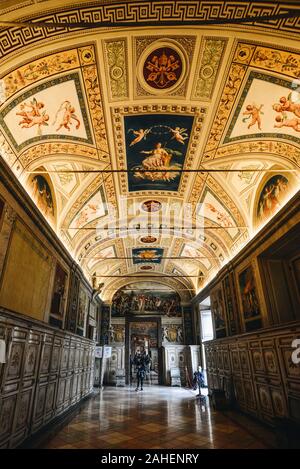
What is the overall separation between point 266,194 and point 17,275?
7.92 m

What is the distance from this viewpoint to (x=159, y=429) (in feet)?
24.4

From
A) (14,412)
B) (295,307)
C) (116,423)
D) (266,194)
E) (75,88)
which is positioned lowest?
(116,423)

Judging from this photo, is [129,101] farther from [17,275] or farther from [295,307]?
[295,307]

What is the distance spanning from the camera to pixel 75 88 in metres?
6.21

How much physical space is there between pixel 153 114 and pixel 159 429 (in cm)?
865

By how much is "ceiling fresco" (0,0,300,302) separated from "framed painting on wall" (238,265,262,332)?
150 cm

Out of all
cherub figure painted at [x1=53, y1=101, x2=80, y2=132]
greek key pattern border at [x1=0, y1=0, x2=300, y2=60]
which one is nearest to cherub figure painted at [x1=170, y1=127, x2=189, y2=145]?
cherub figure painted at [x1=53, y1=101, x2=80, y2=132]

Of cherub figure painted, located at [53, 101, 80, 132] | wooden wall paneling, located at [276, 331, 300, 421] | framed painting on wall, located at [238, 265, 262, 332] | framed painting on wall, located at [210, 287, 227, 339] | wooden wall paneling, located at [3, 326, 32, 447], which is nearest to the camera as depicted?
wooden wall paneling, located at [3, 326, 32, 447]

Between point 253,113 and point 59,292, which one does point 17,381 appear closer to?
point 59,292

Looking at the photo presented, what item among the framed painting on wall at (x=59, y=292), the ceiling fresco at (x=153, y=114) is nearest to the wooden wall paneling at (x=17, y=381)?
the framed painting on wall at (x=59, y=292)

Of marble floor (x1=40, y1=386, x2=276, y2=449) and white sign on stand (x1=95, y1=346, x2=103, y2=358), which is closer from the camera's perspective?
marble floor (x1=40, y1=386, x2=276, y2=449)

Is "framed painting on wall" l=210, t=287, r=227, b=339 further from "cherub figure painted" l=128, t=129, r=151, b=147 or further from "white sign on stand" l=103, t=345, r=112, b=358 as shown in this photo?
"cherub figure painted" l=128, t=129, r=151, b=147

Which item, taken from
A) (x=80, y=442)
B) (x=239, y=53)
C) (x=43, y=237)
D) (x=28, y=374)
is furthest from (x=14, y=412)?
(x=239, y=53)

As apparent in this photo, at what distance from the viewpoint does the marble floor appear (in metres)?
6.20
